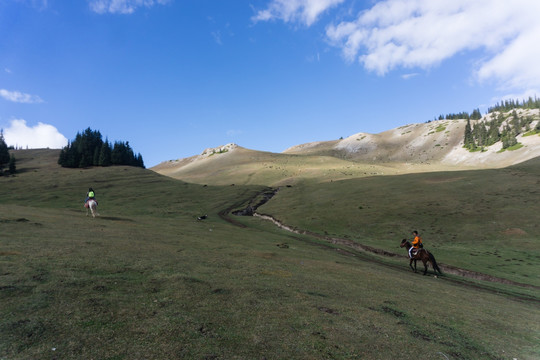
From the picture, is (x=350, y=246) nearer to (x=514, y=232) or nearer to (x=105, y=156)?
(x=514, y=232)

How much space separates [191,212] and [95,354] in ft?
202

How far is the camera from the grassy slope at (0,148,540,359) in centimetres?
841

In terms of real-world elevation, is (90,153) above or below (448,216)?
above

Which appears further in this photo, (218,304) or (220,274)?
(220,274)

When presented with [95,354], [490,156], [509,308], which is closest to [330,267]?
[509,308]

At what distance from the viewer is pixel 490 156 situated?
174 metres

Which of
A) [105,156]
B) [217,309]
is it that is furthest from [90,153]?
[217,309]

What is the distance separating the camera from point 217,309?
11094 millimetres

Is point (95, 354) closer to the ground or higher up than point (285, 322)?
higher up

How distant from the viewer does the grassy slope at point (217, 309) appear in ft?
27.6

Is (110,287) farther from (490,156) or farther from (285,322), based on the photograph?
(490,156)

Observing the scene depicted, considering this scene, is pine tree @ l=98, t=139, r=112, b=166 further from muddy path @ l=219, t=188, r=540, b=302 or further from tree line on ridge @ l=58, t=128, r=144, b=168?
muddy path @ l=219, t=188, r=540, b=302

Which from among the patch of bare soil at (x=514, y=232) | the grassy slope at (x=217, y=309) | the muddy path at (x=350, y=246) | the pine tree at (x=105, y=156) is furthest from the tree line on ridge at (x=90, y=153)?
the patch of bare soil at (x=514, y=232)

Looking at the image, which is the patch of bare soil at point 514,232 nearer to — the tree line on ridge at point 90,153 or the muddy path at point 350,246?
the muddy path at point 350,246
